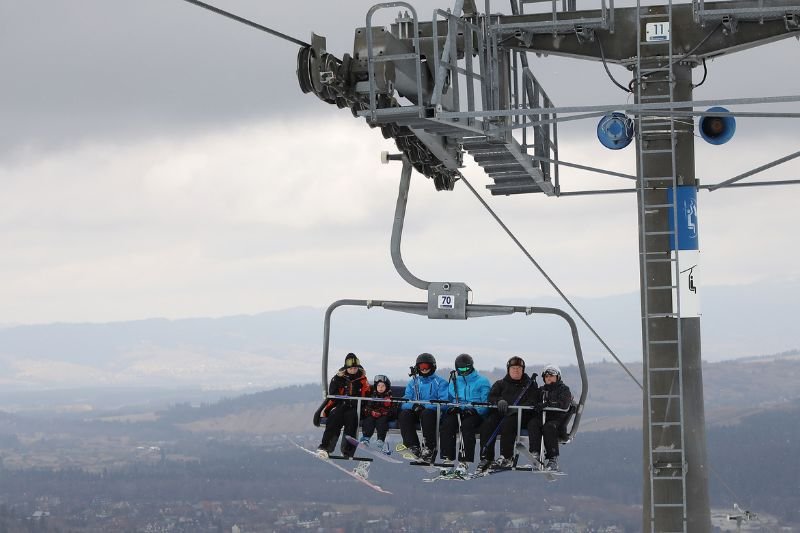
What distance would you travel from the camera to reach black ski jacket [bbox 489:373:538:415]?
21.6m

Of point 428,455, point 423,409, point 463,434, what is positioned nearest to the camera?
point 463,434

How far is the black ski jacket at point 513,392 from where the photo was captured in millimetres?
21578

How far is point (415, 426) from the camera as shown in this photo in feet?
72.1

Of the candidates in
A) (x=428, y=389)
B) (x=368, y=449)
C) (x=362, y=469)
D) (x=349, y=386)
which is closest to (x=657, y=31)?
(x=428, y=389)

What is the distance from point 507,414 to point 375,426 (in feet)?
6.32

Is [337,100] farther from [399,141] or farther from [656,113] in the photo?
[656,113]

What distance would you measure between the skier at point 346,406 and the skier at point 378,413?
13 cm

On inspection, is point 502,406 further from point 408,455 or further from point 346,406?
point 346,406

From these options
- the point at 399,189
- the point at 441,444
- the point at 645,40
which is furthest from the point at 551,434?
the point at 645,40

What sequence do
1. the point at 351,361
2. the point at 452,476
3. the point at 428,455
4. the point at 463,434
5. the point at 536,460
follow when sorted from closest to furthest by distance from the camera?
the point at 536,460 → the point at 452,476 → the point at 463,434 → the point at 428,455 → the point at 351,361

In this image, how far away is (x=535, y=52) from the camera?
70.1 feet

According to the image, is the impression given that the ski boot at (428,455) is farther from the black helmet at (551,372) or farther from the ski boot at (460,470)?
the black helmet at (551,372)

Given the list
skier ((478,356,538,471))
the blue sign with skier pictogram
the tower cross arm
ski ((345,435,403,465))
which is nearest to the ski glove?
skier ((478,356,538,471))

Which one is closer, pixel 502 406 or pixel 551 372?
pixel 502 406
